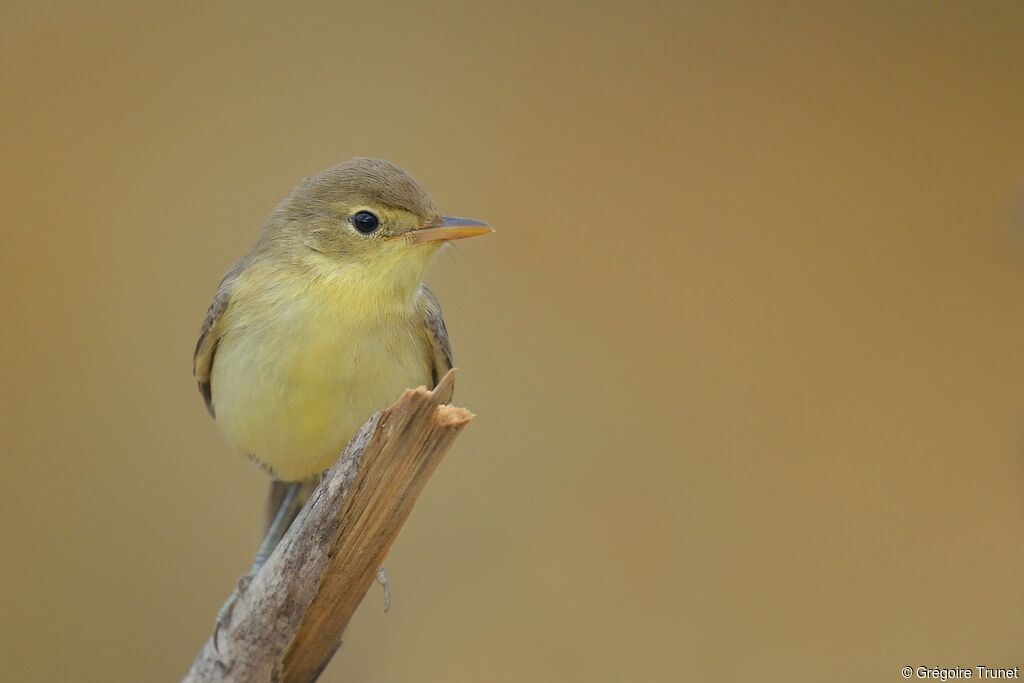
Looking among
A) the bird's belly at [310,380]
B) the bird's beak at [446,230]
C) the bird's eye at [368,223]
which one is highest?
the bird's eye at [368,223]

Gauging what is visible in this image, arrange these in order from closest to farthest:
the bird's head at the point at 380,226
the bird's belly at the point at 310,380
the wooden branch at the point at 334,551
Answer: the wooden branch at the point at 334,551, the bird's belly at the point at 310,380, the bird's head at the point at 380,226

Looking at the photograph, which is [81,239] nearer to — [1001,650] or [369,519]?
[369,519]

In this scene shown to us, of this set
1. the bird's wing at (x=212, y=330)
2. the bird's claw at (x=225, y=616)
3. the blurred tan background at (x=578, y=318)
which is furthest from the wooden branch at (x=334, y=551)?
the blurred tan background at (x=578, y=318)

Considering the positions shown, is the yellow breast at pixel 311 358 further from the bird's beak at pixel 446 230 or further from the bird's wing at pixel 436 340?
the bird's beak at pixel 446 230

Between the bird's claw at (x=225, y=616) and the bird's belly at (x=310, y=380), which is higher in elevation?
the bird's belly at (x=310, y=380)

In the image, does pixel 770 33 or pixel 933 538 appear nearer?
pixel 933 538

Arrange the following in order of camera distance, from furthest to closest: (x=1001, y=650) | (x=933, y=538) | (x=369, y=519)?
(x=933, y=538), (x=1001, y=650), (x=369, y=519)

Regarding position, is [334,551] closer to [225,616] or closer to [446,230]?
[225,616]

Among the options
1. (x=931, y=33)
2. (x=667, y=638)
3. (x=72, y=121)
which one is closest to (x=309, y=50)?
(x=72, y=121)

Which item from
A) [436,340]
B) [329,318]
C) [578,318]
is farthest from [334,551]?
[578,318]
